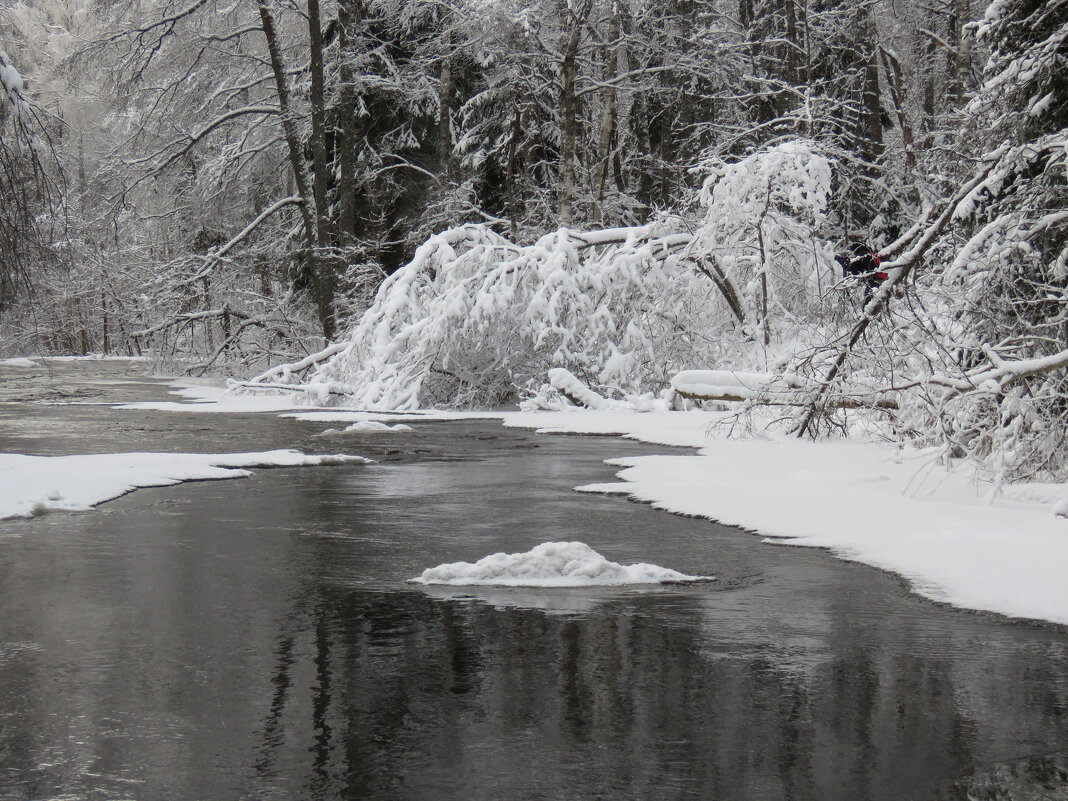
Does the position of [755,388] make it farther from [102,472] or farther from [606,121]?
[606,121]

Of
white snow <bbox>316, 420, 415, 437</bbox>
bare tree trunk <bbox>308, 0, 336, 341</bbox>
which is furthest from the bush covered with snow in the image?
bare tree trunk <bbox>308, 0, 336, 341</bbox>

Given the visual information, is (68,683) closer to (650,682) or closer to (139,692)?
(139,692)

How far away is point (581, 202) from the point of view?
Result: 2869cm

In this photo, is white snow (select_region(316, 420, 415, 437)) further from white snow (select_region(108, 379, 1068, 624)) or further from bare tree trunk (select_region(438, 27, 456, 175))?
bare tree trunk (select_region(438, 27, 456, 175))

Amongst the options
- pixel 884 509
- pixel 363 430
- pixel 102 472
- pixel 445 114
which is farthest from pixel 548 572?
pixel 445 114

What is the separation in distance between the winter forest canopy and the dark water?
10.5 ft

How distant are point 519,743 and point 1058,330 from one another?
257 inches

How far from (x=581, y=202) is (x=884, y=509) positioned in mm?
20878

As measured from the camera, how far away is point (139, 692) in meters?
4.45

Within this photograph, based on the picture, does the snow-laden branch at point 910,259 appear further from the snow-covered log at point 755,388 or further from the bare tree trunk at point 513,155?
the bare tree trunk at point 513,155

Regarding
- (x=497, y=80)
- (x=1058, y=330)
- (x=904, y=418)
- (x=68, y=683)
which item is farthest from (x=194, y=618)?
(x=497, y=80)

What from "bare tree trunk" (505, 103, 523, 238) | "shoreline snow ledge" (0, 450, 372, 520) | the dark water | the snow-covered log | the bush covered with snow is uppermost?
"bare tree trunk" (505, 103, 523, 238)

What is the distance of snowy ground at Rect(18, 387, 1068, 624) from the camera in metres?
6.33

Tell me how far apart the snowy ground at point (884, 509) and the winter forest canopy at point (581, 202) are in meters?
0.44
